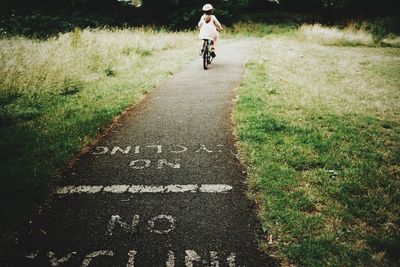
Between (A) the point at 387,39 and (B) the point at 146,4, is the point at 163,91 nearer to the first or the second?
(A) the point at 387,39

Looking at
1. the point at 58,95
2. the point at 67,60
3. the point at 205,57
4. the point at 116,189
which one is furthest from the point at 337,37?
the point at 116,189

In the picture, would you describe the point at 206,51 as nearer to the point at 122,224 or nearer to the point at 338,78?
the point at 338,78

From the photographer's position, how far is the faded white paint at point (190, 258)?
9.96 ft

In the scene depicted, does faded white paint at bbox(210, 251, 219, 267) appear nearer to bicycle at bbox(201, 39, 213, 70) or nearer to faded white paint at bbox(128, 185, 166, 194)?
faded white paint at bbox(128, 185, 166, 194)

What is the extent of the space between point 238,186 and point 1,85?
279 inches

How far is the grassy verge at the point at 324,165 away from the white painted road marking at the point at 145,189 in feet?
1.53

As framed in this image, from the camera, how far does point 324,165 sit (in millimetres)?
4781

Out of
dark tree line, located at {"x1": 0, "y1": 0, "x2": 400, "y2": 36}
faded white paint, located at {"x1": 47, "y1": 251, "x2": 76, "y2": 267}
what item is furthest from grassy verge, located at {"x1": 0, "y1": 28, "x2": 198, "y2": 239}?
dark tree line, located at {"x1": 0, "y1": 0, "x2": 400, "y2": 36}

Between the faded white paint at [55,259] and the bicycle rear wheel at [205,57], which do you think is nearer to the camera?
the faded white paint at [55,259]

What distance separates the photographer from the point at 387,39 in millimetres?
21547

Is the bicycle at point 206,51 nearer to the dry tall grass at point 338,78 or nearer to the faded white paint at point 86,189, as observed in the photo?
the dry tall grass at point 338,78

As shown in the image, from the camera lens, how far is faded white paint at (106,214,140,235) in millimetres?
3486

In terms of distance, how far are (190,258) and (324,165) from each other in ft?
8.33

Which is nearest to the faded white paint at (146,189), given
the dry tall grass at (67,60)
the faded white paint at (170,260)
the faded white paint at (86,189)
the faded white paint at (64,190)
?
the faded white paint at (86,189)
